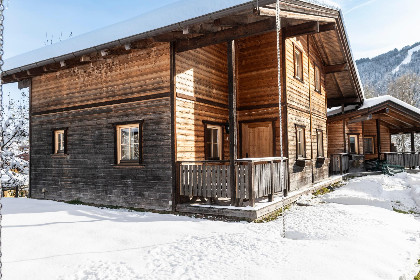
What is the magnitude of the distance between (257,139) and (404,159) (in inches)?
531

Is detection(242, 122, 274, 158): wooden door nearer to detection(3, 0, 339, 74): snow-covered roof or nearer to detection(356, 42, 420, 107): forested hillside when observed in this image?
detection(3, 0, 339, 74): snow-covered roof

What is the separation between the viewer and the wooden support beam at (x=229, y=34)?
7.75m

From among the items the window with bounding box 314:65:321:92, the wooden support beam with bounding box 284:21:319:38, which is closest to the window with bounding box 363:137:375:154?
the window with bounding box 314:65:321:92

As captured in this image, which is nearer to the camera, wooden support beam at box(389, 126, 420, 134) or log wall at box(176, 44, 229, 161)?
log wall at box(176, 44, 229, 161)

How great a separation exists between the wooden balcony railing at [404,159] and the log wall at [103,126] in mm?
16812

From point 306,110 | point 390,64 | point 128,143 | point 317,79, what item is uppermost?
point 390,64

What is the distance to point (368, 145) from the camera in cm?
2300

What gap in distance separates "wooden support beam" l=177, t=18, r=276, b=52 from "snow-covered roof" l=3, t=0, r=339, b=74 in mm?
851

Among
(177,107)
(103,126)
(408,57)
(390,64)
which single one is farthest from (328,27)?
(408,57)

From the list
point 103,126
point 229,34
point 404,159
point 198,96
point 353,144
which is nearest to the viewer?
point 229,34

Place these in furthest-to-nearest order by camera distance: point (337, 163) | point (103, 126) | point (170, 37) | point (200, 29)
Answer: point (337, 163), point (103, 126), point (170, 37), point (200, 29)

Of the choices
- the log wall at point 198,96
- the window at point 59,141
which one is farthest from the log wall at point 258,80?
the window at point 59,141

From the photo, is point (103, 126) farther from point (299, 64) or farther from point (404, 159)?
point (404, 159)

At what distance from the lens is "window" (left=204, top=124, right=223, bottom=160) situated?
1044 cm
